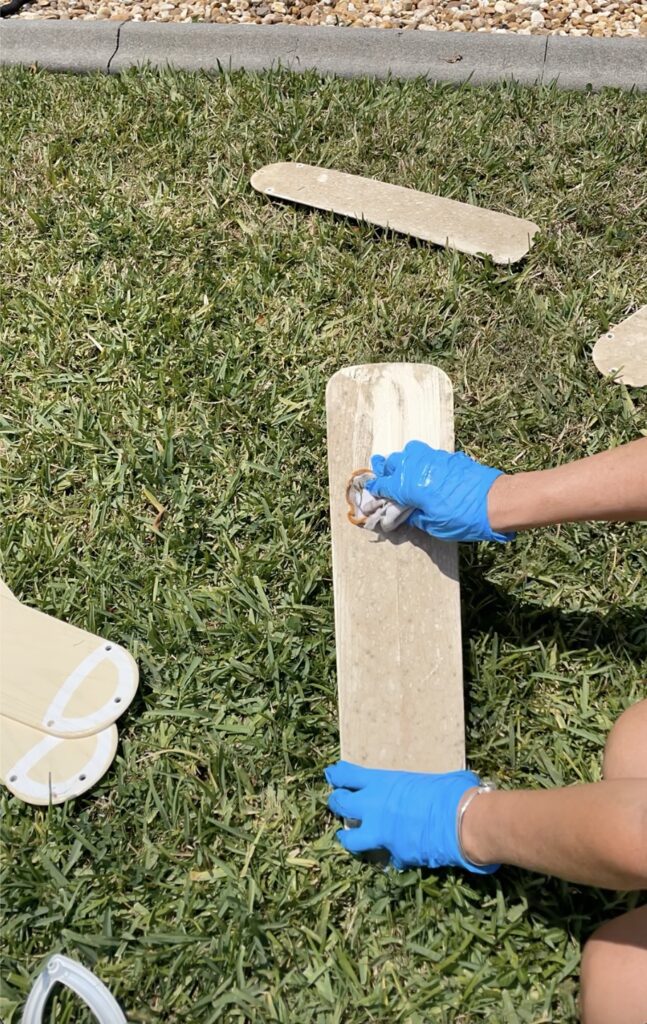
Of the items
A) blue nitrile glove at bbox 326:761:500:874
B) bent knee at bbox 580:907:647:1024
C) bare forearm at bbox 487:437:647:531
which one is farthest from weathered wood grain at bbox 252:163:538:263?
bent knee at bbox 580:907:647:1024

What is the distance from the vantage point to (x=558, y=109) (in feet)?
10.8

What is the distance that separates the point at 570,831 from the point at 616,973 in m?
0.35

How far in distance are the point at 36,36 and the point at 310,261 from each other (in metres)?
2.08

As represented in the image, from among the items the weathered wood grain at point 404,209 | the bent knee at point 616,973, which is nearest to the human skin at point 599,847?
the bent knee at point 616,973

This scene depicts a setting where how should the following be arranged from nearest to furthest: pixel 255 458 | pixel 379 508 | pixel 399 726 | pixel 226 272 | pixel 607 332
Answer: pixel 399 726
pixel 379 508
pixel 255 458
pixel 607 332
pixel 226 272

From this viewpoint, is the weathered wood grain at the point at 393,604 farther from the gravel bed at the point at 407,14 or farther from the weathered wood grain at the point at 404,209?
the gravel bed at the point at 407,14

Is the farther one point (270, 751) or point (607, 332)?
point (607, 332)

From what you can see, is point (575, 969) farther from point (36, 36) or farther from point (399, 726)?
point (36, 36)

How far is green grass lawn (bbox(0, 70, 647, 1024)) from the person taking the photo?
5.46 feet

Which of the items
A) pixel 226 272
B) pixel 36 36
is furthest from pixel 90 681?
pixel 36 36

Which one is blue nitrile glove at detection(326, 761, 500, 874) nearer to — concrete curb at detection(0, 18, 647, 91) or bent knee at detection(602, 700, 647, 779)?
bent knee at detection(602, 700, 647, 779)

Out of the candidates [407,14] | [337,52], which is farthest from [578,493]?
[407,14]

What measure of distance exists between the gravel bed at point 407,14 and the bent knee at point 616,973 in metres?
3.80

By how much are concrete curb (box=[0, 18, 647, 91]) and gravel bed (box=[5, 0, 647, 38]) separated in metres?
0.23
